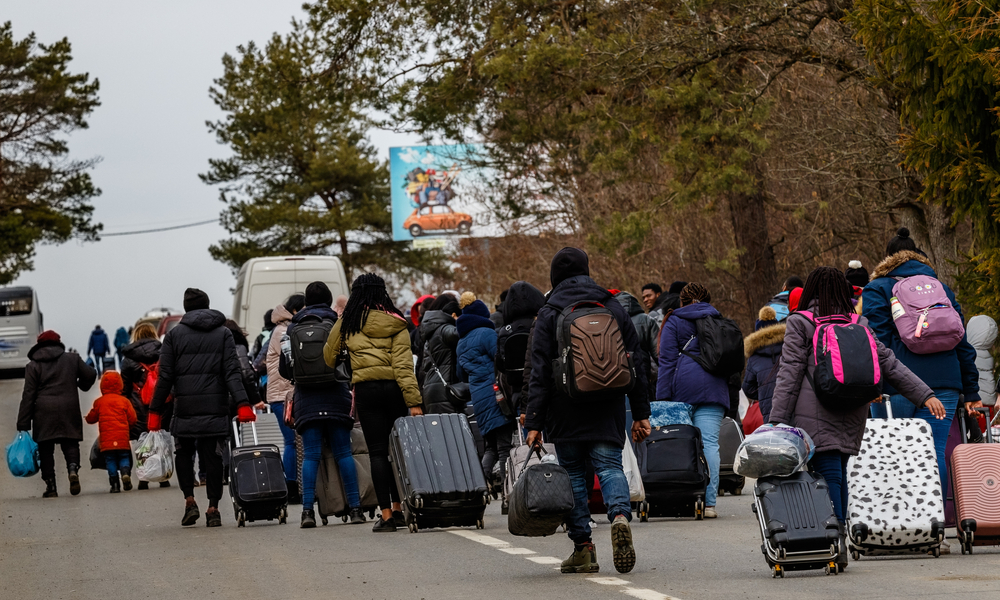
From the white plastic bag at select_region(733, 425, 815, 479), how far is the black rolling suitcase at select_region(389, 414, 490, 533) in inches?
138

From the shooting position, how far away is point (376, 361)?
1184 centimetres

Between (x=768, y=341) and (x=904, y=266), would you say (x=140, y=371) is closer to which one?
(x=768, y=341)

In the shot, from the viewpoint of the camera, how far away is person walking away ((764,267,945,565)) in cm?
872

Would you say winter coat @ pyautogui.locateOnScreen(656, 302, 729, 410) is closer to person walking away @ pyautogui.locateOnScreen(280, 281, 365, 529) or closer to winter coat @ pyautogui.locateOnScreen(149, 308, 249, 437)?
person walking away @ pyautogui.locateOnScreen(280, 281, 365, 529)

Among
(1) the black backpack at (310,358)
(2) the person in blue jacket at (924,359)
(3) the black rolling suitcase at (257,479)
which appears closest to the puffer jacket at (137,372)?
(3) the black rolling suitcase at (257,479)

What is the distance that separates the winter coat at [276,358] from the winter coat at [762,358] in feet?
14.7

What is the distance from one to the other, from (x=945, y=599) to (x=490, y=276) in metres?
43.4

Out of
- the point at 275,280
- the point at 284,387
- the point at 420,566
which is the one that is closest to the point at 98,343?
the point at 275,280

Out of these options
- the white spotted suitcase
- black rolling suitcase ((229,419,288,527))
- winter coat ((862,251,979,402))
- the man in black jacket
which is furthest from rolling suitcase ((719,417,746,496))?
the white spotted suitcase

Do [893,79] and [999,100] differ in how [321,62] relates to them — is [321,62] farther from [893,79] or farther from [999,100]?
[999,100]

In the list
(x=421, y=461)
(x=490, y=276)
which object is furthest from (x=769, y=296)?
(x=490, y=276)

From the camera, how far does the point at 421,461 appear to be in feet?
38.5

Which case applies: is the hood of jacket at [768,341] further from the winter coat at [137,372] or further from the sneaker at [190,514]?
the winter coat at [137,372]

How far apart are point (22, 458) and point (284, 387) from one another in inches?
161
